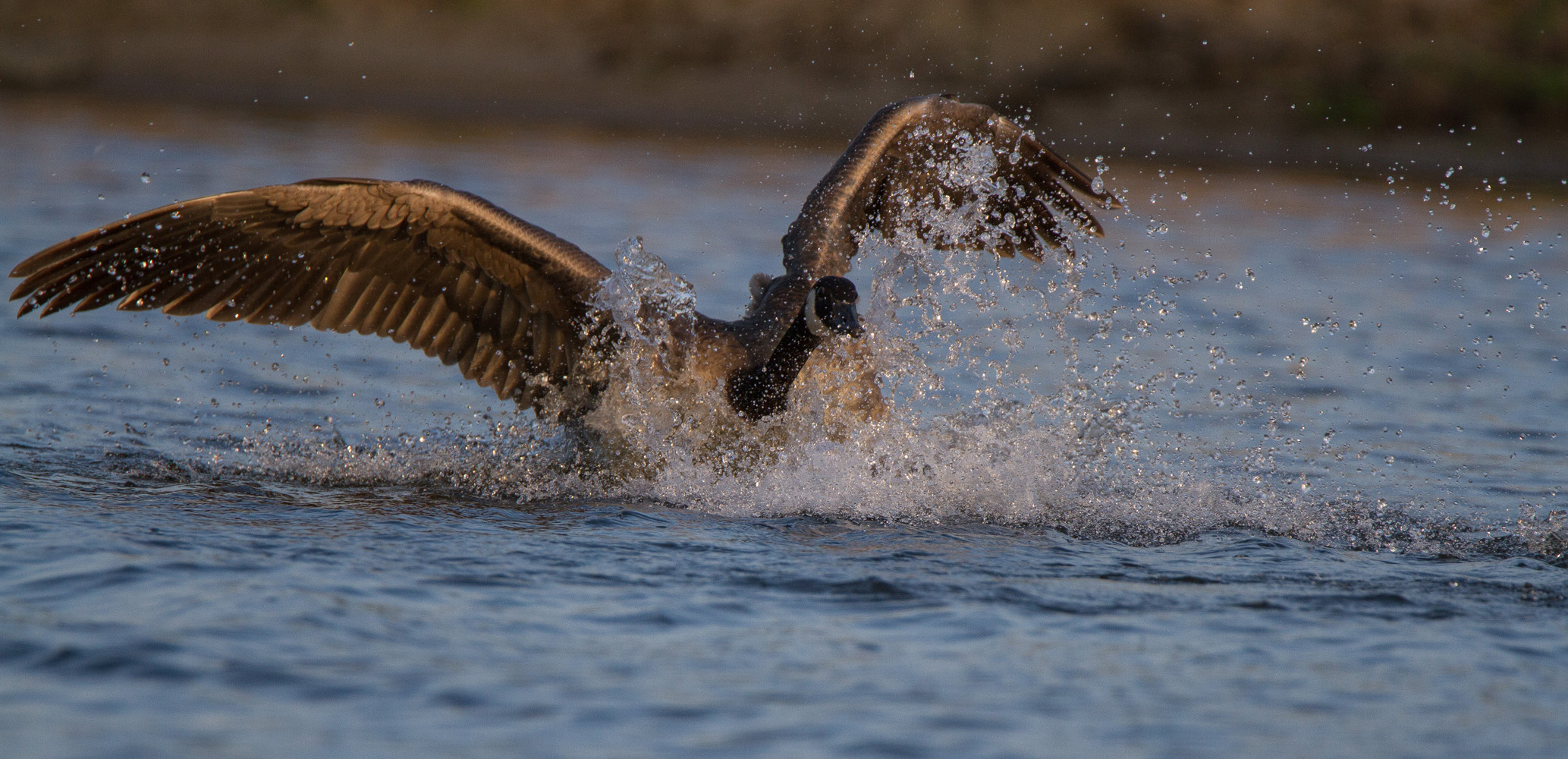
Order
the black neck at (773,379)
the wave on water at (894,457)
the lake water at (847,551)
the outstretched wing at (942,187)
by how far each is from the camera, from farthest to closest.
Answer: the outstretched wing at (942,187) < the black neck at (773,379) < the wave on water at (894,457) < the lake water at (847,551)

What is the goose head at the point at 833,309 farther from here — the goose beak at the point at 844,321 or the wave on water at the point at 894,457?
the wave on water at the point at 894,457

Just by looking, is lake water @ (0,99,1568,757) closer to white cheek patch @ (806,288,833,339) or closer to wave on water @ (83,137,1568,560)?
wave on water @ (83,137,1568,560)

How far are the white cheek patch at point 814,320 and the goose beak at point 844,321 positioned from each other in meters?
0.07

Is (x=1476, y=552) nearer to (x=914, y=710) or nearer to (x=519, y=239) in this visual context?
(x=914, y=710)

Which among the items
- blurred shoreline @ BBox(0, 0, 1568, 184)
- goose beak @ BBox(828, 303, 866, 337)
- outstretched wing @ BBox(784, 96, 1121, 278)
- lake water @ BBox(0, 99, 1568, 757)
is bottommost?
lake water @ BBox(0, 99, 1568, 757)

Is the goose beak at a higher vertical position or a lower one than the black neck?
higher

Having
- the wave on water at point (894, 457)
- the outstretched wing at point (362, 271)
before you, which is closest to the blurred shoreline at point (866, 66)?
the wave on water at point (894, 457)

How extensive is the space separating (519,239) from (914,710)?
10.2 ft

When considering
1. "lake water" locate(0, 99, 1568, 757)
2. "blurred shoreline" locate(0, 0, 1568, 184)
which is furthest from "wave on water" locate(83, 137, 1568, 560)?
"blurred shoreline" locate(0, 0, 1568, 184)

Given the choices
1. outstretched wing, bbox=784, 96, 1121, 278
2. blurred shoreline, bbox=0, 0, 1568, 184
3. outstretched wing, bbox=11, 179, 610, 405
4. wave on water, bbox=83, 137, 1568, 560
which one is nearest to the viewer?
wave on water, bbox=83, 137, 1568, 560

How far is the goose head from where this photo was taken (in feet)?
20.5

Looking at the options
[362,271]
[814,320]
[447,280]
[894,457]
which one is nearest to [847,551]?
[894,457]

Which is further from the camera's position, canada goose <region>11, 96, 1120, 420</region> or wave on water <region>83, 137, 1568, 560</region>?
canada goose <region>11, 96, 1120, 420</region>

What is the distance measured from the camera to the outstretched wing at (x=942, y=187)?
730cm
